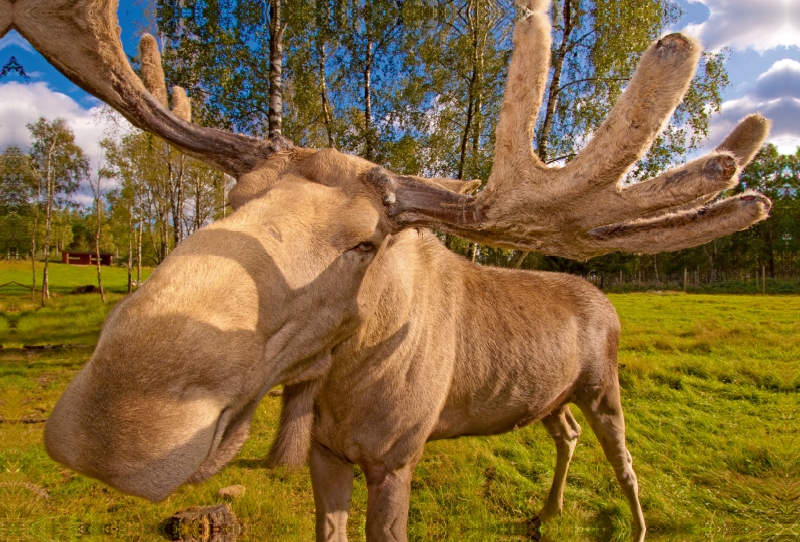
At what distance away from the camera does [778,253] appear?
56812mm

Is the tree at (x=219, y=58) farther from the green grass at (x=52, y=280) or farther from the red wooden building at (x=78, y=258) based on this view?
the red wooden building at (x=78, y=258)

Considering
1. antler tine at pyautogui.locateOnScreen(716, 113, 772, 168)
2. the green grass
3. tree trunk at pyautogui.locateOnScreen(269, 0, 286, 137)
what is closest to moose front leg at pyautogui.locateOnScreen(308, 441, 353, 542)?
antler tine at pyautogui.locateOnScreen(716, 113, 772, 168)

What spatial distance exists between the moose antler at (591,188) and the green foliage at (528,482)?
237 cm

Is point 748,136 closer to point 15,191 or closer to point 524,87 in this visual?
point 524,87

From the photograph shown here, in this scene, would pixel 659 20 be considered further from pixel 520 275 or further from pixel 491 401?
pixel 491 401

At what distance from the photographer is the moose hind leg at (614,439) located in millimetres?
4254

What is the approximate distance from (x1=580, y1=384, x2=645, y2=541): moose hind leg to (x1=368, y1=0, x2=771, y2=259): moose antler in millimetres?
2787

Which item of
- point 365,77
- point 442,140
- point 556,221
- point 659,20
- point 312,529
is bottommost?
point 312,529

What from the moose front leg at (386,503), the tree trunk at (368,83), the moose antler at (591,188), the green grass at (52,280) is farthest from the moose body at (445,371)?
the green grass at (52,280)

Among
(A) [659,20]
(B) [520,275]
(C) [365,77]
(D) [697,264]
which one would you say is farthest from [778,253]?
(B) [520,275]

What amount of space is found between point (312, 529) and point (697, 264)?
70.0 m

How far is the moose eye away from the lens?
2.02 m

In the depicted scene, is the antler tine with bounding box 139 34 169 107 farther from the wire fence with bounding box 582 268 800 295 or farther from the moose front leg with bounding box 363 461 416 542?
the wire fence with bounding box 582 268 800 295

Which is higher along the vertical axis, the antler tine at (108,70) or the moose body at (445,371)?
the antler tine at (108,70)
